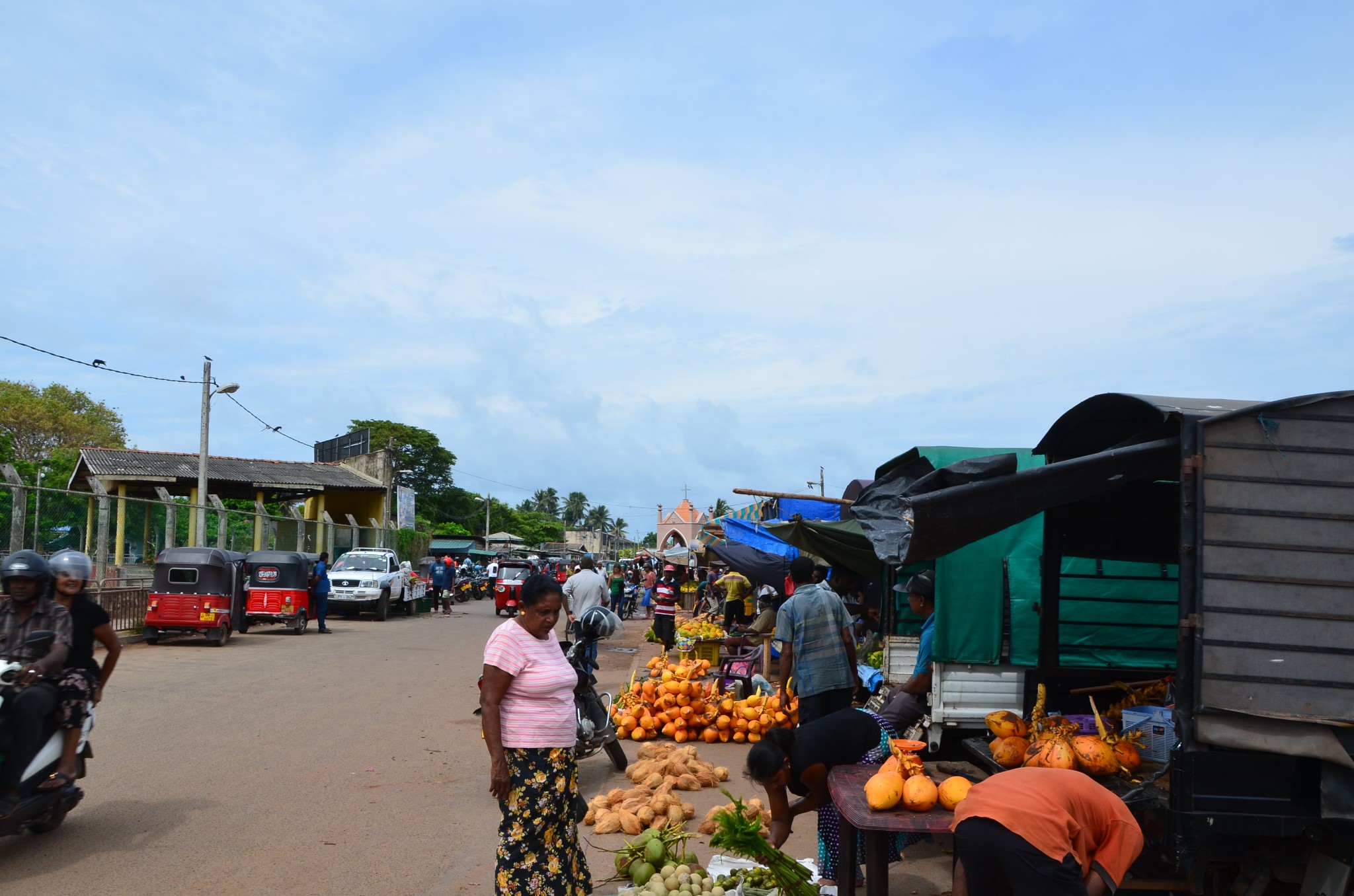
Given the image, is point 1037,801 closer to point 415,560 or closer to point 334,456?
point 415,560

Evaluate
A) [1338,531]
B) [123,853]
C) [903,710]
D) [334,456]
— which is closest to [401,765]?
[123,853]

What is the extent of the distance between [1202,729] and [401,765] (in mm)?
6792

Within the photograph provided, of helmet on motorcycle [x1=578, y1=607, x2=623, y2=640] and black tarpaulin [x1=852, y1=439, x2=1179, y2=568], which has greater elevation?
black tarpaulin [x1=852, y1=439, x2=1179, y2=568]

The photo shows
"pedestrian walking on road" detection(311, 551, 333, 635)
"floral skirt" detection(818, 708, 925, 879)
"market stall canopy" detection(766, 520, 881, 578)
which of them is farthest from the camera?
"pedestrian walking on road" detection(311, 551, 333, 635)

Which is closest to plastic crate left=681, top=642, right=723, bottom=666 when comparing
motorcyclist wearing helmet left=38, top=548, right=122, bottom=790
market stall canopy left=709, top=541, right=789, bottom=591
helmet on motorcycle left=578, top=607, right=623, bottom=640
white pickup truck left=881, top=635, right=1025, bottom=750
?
market stall canopy left=709, top=541, right=789, bottom=591

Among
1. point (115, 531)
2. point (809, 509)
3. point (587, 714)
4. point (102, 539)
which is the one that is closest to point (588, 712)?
point (587, 714)

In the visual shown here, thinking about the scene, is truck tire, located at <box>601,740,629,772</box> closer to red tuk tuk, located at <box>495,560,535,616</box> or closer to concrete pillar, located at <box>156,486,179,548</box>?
concrete pillar, located at <box>156,486,179,548</box>

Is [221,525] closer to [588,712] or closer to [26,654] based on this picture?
[588,712]

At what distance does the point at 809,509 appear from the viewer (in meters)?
20.9

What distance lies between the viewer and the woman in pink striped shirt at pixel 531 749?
4797 millimetres

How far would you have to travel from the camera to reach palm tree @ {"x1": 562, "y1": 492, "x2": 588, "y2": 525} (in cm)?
14162

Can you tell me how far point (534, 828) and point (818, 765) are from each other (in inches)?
60.0

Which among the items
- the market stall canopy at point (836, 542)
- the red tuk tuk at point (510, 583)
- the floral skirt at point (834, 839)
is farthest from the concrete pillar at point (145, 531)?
the floral skirt at point (834, 839)

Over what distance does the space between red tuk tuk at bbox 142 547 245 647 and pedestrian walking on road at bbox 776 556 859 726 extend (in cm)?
1399
